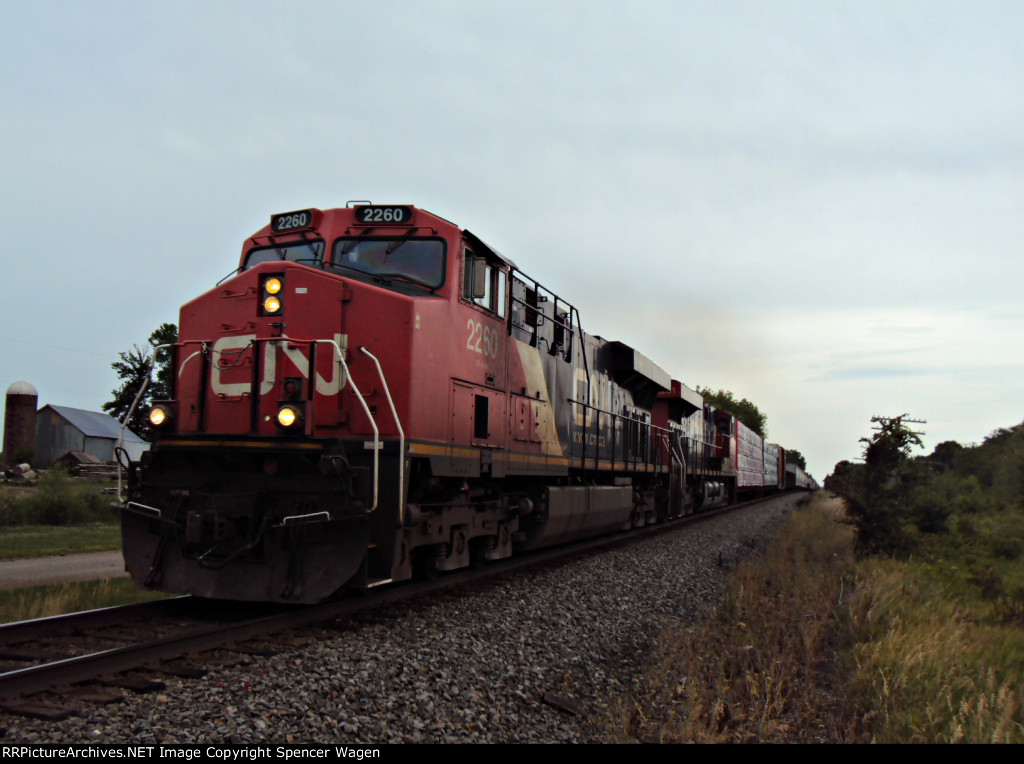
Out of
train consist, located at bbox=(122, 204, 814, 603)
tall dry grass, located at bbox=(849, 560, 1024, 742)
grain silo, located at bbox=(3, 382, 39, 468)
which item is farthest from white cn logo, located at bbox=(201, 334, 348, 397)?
grain silo, located at bbox=(3, 382, 39, 468)

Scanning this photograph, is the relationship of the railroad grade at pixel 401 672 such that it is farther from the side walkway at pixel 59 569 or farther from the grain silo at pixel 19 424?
the grain silo at pixel 19 424

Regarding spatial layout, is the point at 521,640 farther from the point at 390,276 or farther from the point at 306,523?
the point at 390,276

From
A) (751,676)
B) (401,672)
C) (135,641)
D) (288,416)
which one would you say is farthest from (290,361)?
(751,676)

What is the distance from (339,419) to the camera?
641 centimetres

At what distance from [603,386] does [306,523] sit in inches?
318

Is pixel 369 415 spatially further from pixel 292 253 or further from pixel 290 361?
pixel 292 253

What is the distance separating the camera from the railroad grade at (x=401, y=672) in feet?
12.9

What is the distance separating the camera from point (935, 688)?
520cm

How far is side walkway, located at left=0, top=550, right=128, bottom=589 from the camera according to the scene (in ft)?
28.6

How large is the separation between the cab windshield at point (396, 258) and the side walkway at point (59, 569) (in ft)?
16.0

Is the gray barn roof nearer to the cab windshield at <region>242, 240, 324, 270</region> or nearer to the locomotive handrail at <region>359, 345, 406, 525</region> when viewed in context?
the cab windshield at <region>242, 240, 324, 270</region>

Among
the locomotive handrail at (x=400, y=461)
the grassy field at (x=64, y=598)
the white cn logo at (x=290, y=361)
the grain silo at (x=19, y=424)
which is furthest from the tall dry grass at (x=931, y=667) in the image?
the grain silo at (x=19, y=424)

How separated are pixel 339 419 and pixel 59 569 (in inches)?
230

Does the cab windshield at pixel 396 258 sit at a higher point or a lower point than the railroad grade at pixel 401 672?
higher
